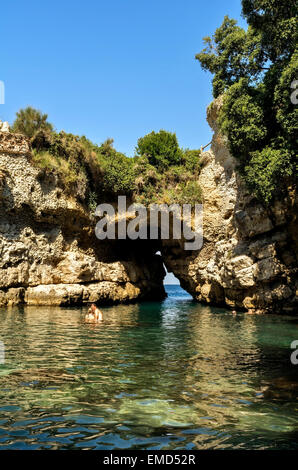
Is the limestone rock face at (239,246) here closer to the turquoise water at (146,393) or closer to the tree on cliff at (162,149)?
the tree on cliff at (162,149)

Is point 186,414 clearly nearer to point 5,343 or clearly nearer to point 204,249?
point 5,343

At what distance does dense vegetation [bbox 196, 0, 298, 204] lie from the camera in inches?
615

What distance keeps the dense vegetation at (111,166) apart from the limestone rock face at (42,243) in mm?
1390

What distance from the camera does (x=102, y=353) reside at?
33.5 feet

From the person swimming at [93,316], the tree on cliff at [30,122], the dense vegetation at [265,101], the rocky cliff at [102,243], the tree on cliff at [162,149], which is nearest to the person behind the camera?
the dense vegetation at [265,101]

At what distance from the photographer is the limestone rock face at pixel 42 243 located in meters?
25.0

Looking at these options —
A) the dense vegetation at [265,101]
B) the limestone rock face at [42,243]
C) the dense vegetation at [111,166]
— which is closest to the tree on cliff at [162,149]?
the dense vegetation at [111,166]

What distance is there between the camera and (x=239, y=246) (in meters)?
24.2

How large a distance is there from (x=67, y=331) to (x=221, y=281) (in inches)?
583

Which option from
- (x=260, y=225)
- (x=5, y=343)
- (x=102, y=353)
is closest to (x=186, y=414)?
(x=102, y=353)

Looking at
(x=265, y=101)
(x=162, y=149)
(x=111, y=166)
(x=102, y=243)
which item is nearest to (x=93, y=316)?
(x=265, y=101)

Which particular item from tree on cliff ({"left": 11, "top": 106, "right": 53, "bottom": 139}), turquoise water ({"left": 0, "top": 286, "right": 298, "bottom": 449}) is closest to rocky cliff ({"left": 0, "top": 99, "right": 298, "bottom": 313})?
tree on cliff ({"left": 11, "top": 106, "right": 53, "bottom": 139})

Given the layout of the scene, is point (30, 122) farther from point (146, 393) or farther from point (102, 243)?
point (146, 393)

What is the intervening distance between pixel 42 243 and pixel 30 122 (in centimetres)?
941
